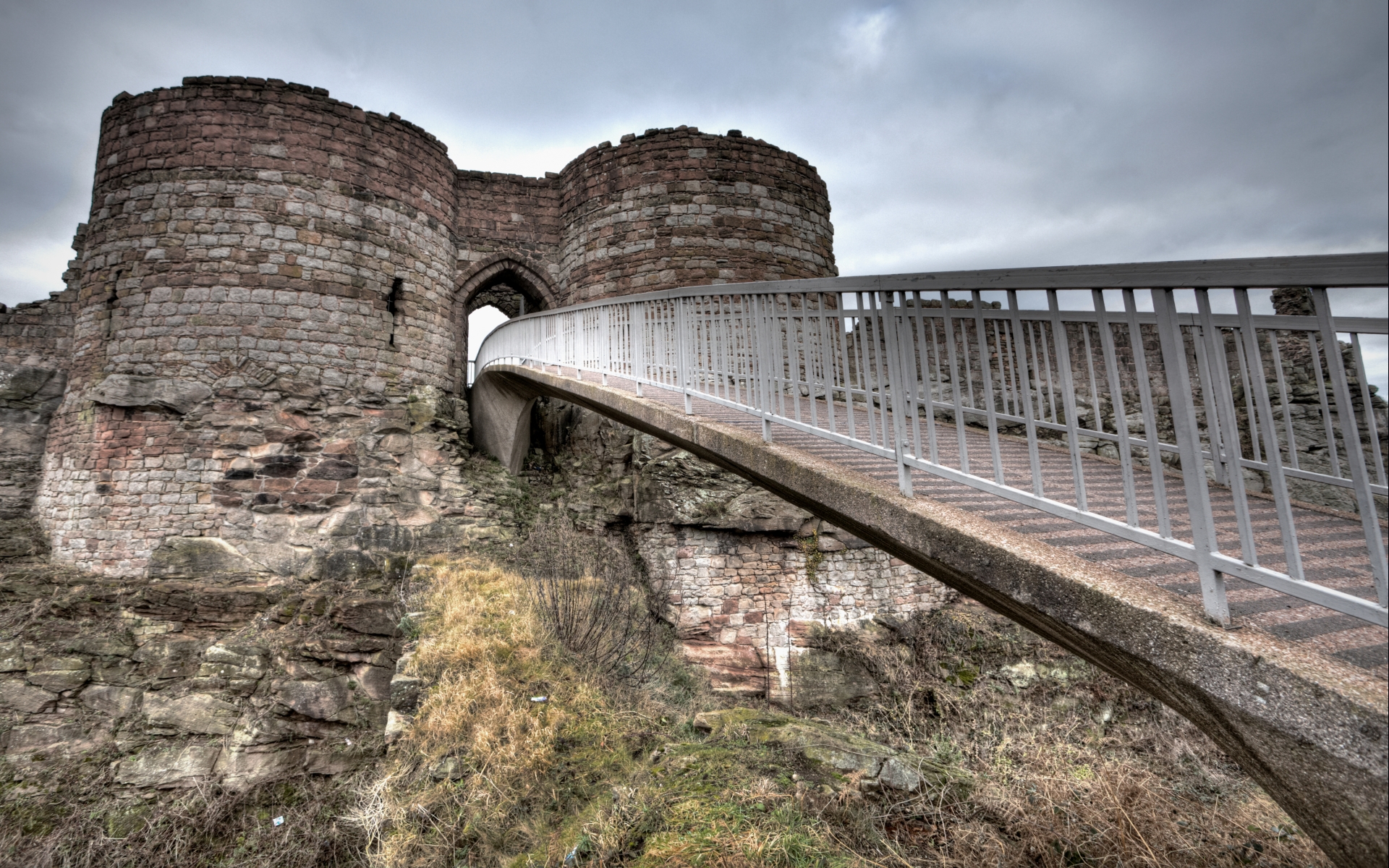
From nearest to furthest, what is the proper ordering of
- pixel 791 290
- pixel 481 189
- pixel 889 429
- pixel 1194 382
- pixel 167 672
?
pixel 791 290, pixel 889 429, pixel 167 672, pixel 1194 382, pixel 481 189

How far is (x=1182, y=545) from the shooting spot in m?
1.84

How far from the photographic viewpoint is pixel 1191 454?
5.78 feet

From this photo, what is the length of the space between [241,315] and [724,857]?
9871 mm

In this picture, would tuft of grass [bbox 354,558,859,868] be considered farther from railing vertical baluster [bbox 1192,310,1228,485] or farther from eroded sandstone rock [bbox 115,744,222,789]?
eroded sandstone rock [bbox 115,744,222,789]

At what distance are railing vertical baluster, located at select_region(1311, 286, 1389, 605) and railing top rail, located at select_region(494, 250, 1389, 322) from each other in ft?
0.20

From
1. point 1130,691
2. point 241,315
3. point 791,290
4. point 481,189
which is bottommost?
point 1130,691

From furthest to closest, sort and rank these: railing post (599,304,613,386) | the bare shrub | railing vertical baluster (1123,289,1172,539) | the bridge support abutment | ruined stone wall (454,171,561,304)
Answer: ruined stone wall (454,171,561,304), the bridge support abutment, railing post (599,304,613,386), the bare shrub, railing vertical baluster (1123,289,1172,539)

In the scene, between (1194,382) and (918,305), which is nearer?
(918,305)

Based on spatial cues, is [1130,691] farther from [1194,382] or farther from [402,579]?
[402,579]

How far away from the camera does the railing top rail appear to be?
1.38 metres

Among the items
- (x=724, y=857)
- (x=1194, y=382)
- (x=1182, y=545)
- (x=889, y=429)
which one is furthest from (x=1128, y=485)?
(x=1194, y=382)

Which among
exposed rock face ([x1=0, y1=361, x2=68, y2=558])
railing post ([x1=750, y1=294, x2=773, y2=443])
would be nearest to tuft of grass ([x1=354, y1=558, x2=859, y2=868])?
railing post ([x1=750, y1=294, x2=773, y2=443])

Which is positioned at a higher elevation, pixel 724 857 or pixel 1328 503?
pixel 1328 503

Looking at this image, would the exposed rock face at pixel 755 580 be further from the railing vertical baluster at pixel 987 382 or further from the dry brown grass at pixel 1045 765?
the railing vertical baluster at pixel 987 382
